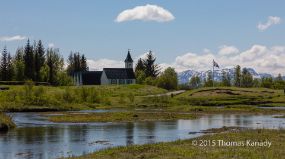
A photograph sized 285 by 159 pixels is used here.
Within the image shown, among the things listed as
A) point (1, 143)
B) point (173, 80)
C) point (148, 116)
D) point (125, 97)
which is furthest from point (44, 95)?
point (173, 80)

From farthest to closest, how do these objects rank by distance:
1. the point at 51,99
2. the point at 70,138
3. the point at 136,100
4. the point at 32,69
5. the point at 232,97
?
the point at 32,69
the point at 232,97
the point at 136,100
the point at 51,99
the point at 70,138

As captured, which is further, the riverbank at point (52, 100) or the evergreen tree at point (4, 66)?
the evergreen tree at point (4, 66)

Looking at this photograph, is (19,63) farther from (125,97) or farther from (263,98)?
(263,98)

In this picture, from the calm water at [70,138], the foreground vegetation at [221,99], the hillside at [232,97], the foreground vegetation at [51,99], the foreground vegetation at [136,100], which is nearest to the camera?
the calm water at [70,138]

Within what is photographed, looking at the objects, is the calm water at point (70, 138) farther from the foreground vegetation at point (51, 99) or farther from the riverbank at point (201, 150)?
the foreground vegetation at point (51, 99)

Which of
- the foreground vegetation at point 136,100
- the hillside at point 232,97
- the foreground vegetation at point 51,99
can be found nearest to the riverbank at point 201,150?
the foreground vegetation at point 136,100

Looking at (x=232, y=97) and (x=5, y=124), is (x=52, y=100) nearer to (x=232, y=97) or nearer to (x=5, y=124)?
(x=232, y=97)

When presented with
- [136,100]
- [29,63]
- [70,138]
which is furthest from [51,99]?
[29,63]

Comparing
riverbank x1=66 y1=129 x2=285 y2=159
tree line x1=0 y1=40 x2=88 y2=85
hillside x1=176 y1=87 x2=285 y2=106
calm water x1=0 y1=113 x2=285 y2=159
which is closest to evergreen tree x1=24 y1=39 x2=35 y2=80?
tree line x1=0 y1=40 x2=88 y2=85

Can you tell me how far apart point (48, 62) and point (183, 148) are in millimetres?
159287

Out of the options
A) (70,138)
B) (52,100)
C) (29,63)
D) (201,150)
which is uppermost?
(29,63)

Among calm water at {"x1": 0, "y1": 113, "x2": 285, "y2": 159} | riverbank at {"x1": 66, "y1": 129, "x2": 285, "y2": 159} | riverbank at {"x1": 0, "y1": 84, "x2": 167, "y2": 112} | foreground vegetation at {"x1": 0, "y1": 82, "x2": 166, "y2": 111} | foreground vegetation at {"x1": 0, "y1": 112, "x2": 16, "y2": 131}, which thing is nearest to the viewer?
riverbank at {"x1": 66, "y1": 129, "x2": 285, "y2": 159}

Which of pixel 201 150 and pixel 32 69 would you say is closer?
pixel 201 150

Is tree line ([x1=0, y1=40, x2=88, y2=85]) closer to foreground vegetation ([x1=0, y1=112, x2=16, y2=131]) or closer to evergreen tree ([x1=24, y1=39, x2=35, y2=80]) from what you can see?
evergreen tree ([x1=24, y1=39, x2=35, y2=80])
